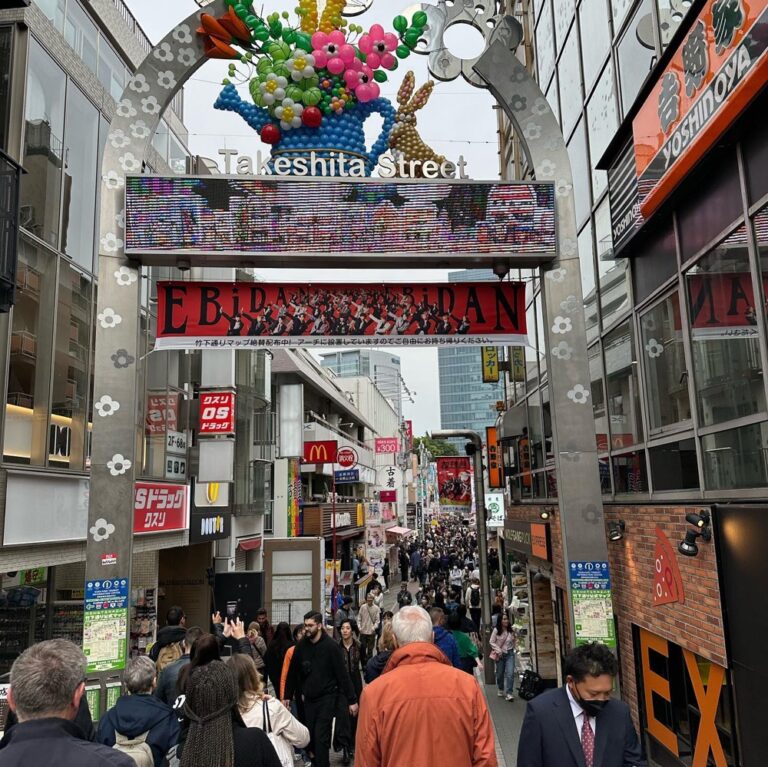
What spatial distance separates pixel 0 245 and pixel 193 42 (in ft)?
11.2

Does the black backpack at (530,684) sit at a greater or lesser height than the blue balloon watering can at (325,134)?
lesser

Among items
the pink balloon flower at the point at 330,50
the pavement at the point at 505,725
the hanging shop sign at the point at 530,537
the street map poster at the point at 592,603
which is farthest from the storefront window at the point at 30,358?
the hanging shop sign at the point at 530,537

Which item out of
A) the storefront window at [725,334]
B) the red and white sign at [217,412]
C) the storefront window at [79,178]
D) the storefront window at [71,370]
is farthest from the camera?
the red and white sign at [217,412]

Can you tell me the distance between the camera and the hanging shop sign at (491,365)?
2283 centimetres

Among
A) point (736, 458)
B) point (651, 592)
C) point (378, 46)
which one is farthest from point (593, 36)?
point (651, 592)

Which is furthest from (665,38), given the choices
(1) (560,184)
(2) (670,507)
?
(2) (670,507)

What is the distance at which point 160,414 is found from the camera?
58.9 ft

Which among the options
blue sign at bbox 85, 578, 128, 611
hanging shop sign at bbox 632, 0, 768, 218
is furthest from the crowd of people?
hanging shop sign at bbox 632, 0, 768, 218

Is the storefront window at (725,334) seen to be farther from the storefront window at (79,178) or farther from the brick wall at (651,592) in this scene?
the storefront window at (79,178)

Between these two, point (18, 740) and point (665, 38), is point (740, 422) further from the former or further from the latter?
point (18, 740)

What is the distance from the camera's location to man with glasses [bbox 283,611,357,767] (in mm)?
7977

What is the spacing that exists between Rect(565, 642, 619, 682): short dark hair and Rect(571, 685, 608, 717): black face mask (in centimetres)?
11

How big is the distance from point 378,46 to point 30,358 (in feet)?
23.2

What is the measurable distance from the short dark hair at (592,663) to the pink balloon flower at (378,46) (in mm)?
6989
